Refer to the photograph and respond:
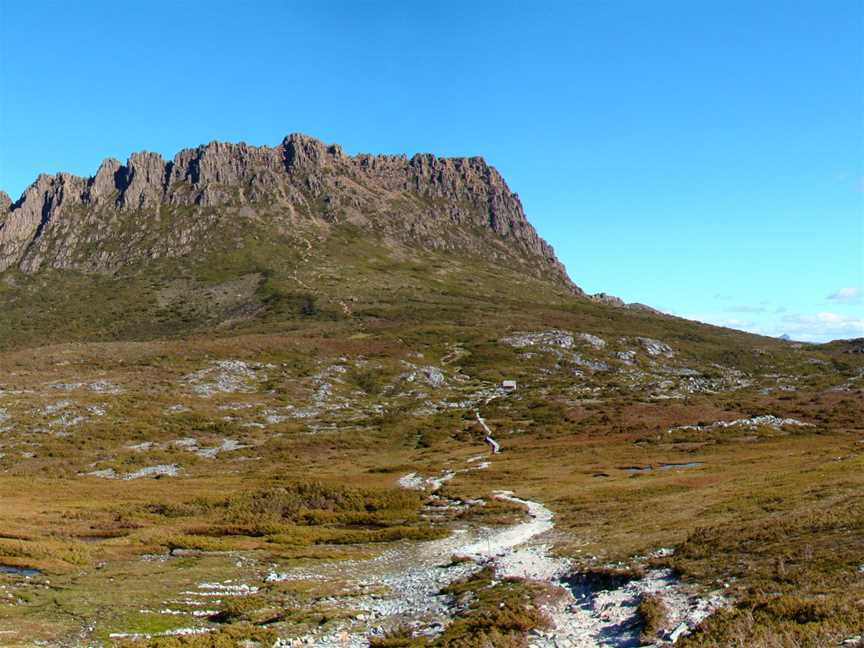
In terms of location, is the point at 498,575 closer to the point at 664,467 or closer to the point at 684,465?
the point at 664,467

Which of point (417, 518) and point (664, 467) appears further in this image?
point (664, 467)

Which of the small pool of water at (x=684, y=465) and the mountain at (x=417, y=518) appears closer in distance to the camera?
the mountain at (x=417, y=518)

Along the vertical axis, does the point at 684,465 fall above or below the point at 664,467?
above

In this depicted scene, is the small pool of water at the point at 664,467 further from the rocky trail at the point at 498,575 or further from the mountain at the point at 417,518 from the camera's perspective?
the rocky trail at the point at 498,575

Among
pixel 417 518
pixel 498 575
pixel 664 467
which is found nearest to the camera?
pixel 498 575

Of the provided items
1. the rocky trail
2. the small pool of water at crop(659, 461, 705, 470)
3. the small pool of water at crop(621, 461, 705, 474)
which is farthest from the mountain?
the small pool of water at crop(659, 461, 705, 470)

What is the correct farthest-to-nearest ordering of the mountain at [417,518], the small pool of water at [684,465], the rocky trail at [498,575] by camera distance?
the small pool of water at [684,465]
the mountain at [417,518]
the rocky trail at [498,575]

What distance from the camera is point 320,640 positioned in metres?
26.8

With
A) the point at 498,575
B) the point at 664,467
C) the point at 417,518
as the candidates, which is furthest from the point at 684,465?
the point at 498,575

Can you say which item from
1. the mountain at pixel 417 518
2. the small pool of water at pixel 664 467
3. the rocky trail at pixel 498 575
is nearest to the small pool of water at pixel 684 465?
the small pool of water at pixel 664 467

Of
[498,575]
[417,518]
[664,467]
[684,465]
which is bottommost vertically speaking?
[417,518]

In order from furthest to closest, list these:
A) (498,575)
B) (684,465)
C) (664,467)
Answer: (684,465)
(664,467)
(498,575)

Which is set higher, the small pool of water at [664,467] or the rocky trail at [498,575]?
the small pool of water at [664,467]

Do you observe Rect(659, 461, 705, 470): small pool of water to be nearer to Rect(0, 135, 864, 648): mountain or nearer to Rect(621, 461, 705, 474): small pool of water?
Rect(621, 461, 705, 474): small pool of water
